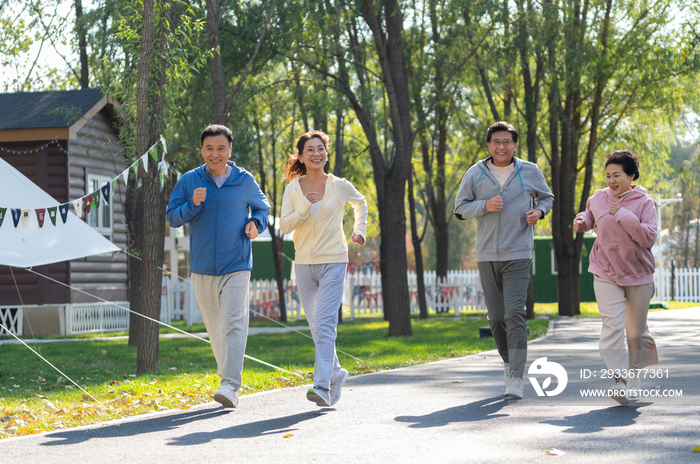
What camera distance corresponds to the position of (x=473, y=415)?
5.54 metres

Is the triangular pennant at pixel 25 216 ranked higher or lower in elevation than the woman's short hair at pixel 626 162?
lower

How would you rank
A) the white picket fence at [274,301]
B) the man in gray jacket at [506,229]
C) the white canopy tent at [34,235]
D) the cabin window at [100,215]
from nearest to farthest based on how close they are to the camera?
the man in gray jacket at [506,229] < the white canopy tent at [34,235] < the cabin window at [100,215] < the white picket fence at [274,301]

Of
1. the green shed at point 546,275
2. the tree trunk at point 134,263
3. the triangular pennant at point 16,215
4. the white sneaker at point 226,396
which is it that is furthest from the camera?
the green shed at point 546,275

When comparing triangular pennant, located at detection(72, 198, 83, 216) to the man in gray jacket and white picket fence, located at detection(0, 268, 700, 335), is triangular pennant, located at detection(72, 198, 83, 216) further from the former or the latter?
white picket fence, located at detection(0, 268, 700, 335)

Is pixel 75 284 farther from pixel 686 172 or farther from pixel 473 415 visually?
pixel 686 172

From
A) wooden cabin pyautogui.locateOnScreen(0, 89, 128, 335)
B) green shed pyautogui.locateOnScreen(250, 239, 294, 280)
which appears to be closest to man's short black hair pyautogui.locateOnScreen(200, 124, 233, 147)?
wooden cabin pyautogui.locateOnScreen(0, 89, 128, 335)

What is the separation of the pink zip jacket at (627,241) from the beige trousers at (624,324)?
0.08 metres

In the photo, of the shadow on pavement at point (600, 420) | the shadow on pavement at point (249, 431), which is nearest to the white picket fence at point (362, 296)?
the shadow on pavement at point (249, 431)

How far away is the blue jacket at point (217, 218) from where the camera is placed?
6.10m

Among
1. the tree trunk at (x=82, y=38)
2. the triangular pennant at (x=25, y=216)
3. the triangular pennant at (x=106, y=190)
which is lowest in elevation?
the triangular pennant at (x=25, y=216)

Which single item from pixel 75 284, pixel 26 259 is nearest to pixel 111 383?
pixel 26 259

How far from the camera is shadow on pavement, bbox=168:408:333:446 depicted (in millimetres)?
4945

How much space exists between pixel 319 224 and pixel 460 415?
174 cm

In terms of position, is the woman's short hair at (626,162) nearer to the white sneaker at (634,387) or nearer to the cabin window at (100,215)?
the white sneaker at (634,387)
